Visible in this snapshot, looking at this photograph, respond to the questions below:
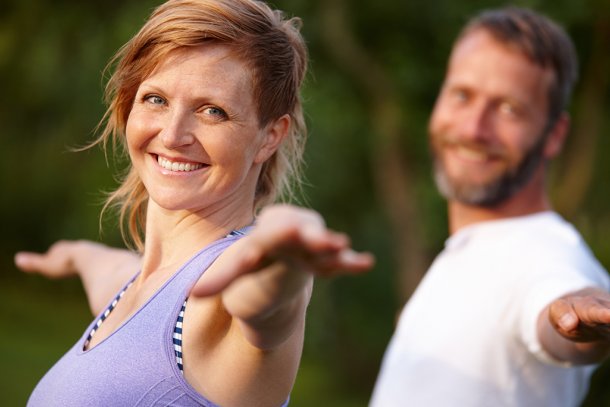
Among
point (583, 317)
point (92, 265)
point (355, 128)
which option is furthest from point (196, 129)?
point (355, 128)

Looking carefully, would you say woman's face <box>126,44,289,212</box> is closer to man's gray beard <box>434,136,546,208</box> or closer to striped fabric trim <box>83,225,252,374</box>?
striped fabric trim <box>83,225,252,374</box>

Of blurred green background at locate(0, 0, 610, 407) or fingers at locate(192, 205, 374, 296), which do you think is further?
blurred green background at locate(0, 0, 610, 407)

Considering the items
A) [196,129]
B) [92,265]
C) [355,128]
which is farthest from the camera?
[355,128]

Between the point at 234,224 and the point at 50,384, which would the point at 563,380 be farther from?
the point at 50,384

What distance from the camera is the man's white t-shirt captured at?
114 inches

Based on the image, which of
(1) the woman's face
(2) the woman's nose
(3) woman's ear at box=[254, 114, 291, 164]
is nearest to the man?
(3) woman's ear at box=[254, 114, 291, 164]

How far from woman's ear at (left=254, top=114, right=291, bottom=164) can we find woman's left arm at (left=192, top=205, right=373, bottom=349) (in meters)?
Answer: 0.36

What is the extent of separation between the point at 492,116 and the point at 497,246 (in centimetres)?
55

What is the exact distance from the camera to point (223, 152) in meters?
1.89

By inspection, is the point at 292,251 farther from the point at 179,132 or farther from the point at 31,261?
the point at 31,261

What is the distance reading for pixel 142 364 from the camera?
1774mm

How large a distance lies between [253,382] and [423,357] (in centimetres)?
157

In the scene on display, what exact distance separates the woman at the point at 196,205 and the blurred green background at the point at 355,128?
3.64m

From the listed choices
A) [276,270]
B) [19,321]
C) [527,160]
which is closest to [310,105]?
[527,160]
